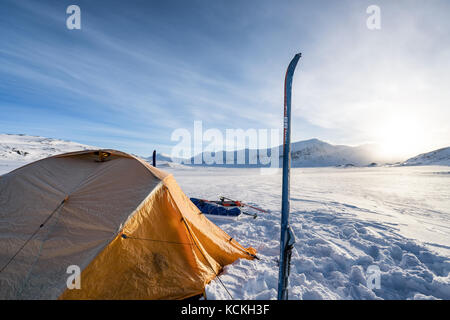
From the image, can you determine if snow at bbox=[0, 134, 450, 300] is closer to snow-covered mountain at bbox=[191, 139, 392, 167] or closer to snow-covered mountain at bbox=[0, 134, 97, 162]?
snow-covered mountain at bbox=[0, 134, 97, 162]

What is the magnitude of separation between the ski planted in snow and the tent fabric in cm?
132

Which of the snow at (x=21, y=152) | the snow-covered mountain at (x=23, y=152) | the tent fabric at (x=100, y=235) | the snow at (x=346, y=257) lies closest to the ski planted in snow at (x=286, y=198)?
the snow at (x=346, y=257)

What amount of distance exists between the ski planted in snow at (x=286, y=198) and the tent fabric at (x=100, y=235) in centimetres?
132

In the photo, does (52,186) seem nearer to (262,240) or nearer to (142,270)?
(142,270)

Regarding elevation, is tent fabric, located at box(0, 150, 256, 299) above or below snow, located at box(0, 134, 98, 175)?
below

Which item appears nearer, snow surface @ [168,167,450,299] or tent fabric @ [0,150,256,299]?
tent fabric @ [0,150,256,299]

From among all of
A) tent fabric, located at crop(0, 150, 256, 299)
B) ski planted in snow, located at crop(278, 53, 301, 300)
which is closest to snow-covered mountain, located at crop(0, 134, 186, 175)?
tent fabric, located at crop(0, 150, 256, 299)

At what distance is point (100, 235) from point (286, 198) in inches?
109

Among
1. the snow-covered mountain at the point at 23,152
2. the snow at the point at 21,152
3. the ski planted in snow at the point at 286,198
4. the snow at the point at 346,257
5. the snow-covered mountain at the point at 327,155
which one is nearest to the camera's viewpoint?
the ski planted in snow at the point at 286,198

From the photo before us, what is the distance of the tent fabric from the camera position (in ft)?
8.05

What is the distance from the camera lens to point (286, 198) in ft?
7.75

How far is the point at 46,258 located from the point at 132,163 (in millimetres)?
1805

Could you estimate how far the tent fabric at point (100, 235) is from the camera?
2.45m

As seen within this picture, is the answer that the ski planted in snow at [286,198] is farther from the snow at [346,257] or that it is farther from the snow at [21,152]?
the snow at [21,152]
